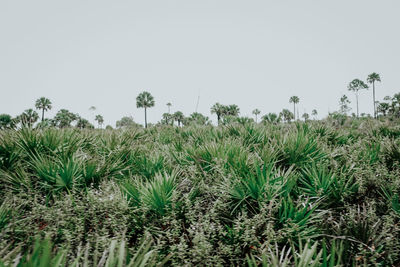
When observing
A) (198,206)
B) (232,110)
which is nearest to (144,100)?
(232,110)

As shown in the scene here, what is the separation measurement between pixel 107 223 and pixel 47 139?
317 cm

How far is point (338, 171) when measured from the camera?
445cm

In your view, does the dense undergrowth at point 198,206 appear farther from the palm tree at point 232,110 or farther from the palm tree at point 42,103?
the palm tree at point 42,103

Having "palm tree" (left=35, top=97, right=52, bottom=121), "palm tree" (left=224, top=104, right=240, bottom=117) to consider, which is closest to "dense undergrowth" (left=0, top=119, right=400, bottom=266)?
"palm tree" (left=224, top=104, right=240, bottom=117)

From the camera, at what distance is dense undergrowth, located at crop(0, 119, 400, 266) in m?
2.45

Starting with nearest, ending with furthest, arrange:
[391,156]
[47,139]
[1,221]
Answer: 1. [1,221]
2. [47,139]
3. [391,156]

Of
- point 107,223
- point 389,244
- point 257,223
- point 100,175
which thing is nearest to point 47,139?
point 100,175

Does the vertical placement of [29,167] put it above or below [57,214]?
above

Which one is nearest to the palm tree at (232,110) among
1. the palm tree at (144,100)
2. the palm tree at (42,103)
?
the palm tree at (144,100)

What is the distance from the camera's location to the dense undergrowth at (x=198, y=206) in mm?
2449

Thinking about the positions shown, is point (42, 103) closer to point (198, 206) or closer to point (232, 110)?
point (232, 110)

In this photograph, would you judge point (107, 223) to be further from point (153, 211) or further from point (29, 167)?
point (29, 167)

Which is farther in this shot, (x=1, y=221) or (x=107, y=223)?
(x=107, y=223)

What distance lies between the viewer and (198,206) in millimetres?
3215
